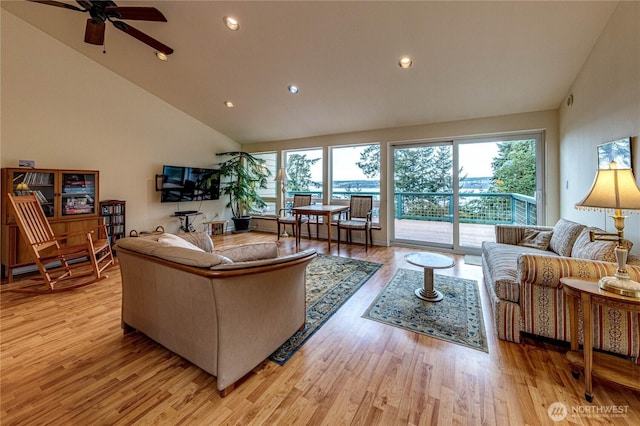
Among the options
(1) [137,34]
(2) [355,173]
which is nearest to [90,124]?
(1) [137,34]

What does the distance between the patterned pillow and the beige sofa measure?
245cm

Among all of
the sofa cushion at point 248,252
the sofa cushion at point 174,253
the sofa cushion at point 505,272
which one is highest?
the sofa cushion at point 174,253

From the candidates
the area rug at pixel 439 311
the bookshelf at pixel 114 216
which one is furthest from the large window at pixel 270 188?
the area rug at pixel 439 311

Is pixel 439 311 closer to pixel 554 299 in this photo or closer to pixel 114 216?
pixel 554 299

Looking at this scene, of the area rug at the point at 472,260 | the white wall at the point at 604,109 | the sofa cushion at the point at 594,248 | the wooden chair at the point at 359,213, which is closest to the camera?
the sofa cushion at the point at 594,248

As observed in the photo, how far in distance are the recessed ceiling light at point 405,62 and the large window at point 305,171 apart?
109 inches

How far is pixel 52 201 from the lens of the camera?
350cm

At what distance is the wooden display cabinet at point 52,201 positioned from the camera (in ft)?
Result: 10.2

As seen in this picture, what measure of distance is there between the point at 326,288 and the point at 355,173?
308cm

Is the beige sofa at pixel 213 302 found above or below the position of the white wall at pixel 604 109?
below

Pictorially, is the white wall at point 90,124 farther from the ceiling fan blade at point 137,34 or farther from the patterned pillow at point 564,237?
the patterned pillow at point 564,237

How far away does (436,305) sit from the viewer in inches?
96.5

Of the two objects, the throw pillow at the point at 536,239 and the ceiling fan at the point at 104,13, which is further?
the throw pillow at the point at 536,239

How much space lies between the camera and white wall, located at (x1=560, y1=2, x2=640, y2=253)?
187cm
